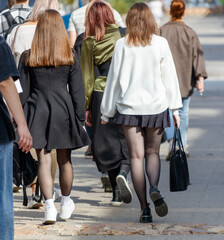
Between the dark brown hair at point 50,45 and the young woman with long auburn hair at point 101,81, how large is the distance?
825 mm

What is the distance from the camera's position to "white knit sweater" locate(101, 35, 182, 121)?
6.20 meters

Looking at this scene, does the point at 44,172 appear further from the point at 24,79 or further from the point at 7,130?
the point at 7,130

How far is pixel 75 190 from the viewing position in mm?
8078

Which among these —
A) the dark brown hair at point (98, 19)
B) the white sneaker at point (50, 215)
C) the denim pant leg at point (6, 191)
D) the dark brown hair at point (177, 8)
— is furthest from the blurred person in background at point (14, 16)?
the denim pant leg at point (6, 191)

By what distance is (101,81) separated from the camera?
712 cm

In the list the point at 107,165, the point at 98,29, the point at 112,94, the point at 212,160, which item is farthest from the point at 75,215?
the point at 212,160

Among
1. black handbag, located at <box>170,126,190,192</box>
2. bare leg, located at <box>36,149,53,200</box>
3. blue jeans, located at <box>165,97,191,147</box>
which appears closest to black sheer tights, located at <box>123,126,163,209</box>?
black handbag, located at <box>170,126,190,192</box>

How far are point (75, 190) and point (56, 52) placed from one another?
7.32 ft

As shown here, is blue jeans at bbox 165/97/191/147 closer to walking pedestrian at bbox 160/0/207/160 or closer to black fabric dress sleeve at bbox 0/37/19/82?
walking pedestrian at bbox 160/0/207/160

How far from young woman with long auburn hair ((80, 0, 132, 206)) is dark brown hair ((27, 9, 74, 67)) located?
0.82 metres

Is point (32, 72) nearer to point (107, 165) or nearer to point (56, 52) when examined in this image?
point (56, 52)

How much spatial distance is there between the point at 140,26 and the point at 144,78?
417 millimetres

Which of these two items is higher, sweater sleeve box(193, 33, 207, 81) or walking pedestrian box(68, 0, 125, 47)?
walking pedestrian box(68, 0, 125, 47)

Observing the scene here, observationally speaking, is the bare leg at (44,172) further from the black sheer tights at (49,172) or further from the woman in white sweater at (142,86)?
the woman in white sweater at (142,86)
